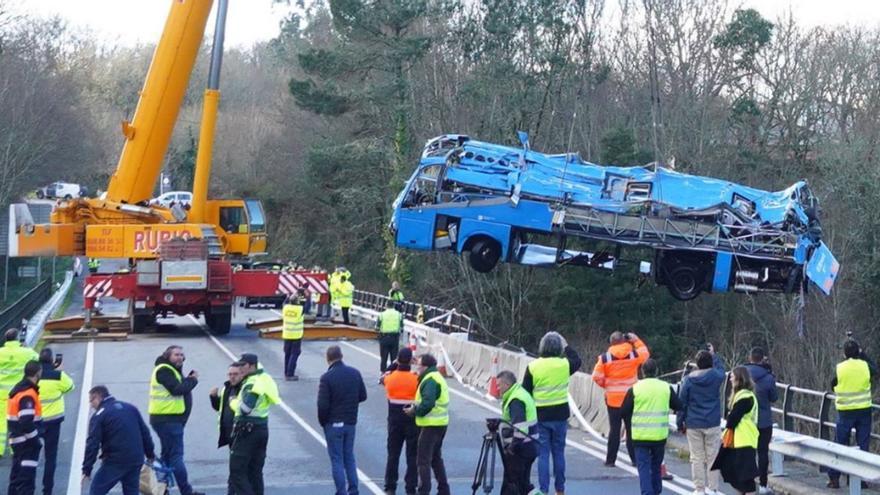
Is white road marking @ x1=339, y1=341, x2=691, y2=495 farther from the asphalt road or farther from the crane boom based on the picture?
the crane boom

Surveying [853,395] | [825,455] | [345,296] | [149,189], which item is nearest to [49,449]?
[825,455]

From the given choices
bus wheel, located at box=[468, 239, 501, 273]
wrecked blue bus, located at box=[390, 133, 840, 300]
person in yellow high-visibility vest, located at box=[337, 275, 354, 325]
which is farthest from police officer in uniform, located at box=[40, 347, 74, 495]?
person in yellow high-visibility vest, located at box=[337, 275, 354, 325]

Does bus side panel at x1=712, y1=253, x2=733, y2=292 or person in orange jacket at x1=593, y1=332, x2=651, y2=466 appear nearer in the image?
person in orange jacket at x1=593, y1=332, x2=651, y2=466

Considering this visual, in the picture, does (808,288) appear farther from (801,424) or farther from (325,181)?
(325,181)

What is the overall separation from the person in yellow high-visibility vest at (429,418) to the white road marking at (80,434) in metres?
3.84

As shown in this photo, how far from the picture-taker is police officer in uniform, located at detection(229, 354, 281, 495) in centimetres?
1141

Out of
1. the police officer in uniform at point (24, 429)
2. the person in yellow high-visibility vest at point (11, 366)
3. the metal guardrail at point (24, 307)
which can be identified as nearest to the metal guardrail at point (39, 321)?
the metal guardrail at point (24, 307)

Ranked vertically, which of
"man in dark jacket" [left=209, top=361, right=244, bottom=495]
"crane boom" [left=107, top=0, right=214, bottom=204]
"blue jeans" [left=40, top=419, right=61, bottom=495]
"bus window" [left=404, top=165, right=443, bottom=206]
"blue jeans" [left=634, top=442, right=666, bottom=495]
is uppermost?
"crane boom" [left=107, top=0, right=214, bottom=204]

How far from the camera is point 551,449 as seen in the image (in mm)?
13422

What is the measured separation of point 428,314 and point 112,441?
88.2 feet

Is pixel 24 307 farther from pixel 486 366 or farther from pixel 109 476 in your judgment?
pixel 109 476

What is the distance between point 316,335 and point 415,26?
2088 centimetres

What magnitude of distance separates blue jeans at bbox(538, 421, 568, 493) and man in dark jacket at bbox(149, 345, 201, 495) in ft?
12.2

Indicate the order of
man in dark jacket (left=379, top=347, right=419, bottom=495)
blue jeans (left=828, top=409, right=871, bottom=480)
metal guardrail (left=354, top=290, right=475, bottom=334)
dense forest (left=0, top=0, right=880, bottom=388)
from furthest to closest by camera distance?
dense forest (left=0, top=0, right=880, bottom=388), metal guardrail (left=354, top=290, right=475, bottom=334), blue jeans (left=828, top=409, right=871, bottom=480), man in dark jacket (left=379, top=347, right=419, bottom=495)
